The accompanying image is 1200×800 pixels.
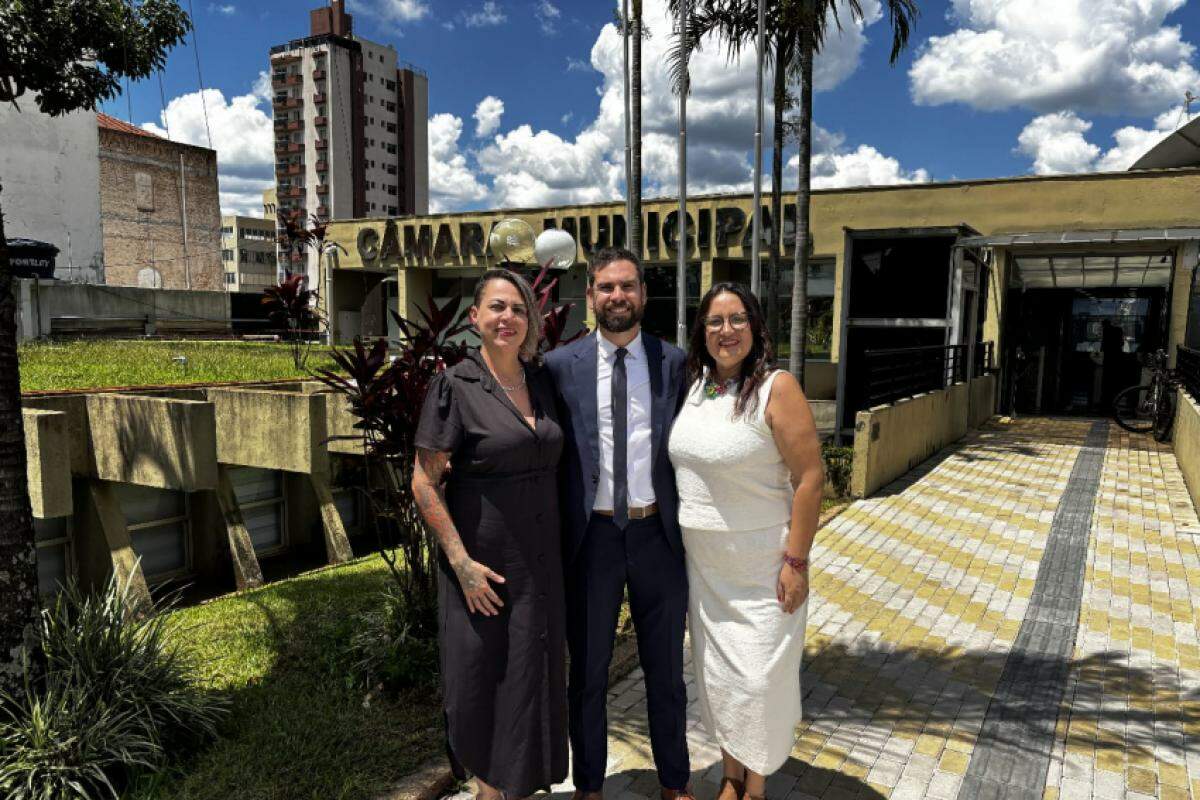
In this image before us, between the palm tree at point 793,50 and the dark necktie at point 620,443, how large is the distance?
11327 millimetres

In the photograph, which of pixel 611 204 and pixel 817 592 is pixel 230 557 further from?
pixel 611 204

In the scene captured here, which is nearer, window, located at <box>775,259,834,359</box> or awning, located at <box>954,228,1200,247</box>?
awning, located at <box>954,228,1200,247</box>

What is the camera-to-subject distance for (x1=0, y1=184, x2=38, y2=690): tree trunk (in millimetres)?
3463

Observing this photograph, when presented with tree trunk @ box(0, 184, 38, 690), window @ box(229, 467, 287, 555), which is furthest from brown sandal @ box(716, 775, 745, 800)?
window @ box(229, 467, 287, 555)

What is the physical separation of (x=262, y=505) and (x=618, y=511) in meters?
14.0

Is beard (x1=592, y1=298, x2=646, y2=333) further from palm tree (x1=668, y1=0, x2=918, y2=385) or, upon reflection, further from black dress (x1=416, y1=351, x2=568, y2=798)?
palm tree (x1=668, y1=0, x2=918, y2=385)

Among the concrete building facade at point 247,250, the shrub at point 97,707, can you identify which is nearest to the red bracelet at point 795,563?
the shrub at point 97,707

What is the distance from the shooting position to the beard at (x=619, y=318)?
304 centimetres

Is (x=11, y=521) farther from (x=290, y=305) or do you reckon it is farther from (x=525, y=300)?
(x=290, y=305)

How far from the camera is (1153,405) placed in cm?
1360

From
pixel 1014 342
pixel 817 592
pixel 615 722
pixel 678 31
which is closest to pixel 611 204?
pixel 678 31

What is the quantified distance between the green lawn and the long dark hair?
9.71 metres

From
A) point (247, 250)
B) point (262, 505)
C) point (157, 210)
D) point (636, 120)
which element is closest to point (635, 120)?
point (636, 120)

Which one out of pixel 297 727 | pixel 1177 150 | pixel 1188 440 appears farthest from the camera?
pixel 1177 150
